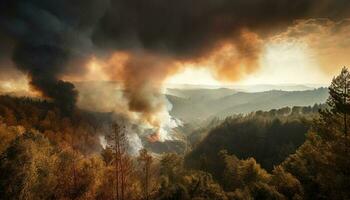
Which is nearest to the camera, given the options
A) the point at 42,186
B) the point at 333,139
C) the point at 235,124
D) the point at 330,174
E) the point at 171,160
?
the point at 330,174

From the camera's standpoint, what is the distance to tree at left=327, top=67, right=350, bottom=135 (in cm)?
2638

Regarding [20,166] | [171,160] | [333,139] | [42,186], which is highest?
[333,139]

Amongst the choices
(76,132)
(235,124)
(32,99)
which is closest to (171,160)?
(76,132)

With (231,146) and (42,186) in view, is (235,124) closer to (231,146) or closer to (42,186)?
(231,146)

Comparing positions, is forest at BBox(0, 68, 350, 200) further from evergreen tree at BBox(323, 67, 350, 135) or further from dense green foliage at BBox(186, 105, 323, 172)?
dense green foliage at BBox(186, 105, 323, 172)

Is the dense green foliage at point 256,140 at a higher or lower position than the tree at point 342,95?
lower

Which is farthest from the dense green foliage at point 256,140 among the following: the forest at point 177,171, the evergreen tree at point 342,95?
the evergreen tree at point 342,95

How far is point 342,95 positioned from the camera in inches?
1062

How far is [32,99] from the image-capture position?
19638 centimetres

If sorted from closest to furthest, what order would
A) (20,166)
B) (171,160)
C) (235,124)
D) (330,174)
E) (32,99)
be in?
(330,174) < (20,166) < (171,160) < (235,124) < (32,99)

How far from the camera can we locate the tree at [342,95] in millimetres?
26375

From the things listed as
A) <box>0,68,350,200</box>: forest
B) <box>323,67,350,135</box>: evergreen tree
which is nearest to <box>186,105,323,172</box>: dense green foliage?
<box>0,68,350,200</box>: forest

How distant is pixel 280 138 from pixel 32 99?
565 ft

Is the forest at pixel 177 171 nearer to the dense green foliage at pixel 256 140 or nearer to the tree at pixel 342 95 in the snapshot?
the tree at pixel 342 95
